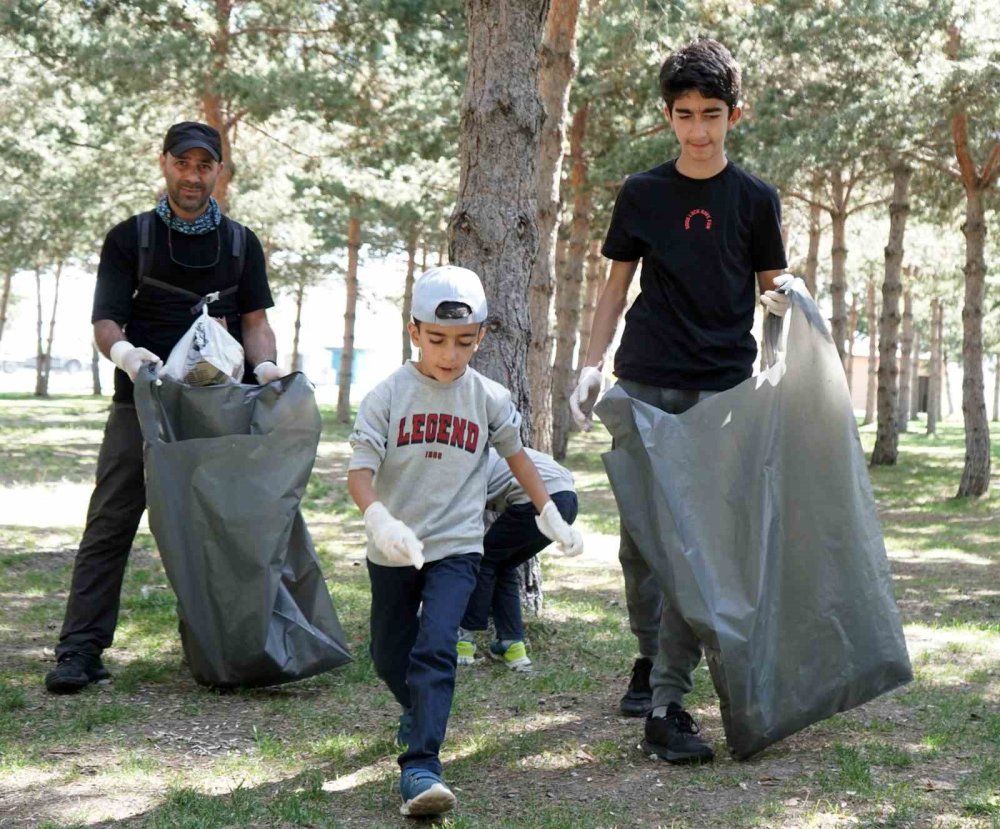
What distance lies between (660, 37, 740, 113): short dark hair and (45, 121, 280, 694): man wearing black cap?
60.8 inches

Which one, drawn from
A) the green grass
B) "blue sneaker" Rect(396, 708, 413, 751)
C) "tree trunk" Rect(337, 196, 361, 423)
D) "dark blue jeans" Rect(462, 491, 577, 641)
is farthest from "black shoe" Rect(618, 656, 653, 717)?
"tree trunk" Rect(337, 196, 361, 423)

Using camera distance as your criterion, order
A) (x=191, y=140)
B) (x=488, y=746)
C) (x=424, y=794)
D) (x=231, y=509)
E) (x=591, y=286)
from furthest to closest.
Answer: (x=591, y=286) → (x=191, y=140) → (x=231, y=509) → (x=488, y=746) → (x=424, y=794)

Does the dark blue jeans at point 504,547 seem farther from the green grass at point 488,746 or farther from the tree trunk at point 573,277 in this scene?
the tree trunk at point 573,277

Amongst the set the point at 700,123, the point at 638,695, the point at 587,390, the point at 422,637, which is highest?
the point at 700,123

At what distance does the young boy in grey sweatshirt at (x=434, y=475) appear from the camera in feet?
9.64

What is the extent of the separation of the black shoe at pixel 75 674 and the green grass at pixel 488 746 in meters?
0.04

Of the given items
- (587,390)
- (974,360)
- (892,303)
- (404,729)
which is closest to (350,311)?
(892,303)

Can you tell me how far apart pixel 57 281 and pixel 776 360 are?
3120 cm

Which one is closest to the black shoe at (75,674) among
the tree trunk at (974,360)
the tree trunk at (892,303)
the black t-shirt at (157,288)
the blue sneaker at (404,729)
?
the black t-shirt at (157,288)

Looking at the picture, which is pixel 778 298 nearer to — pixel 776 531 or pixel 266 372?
pixel 776 531

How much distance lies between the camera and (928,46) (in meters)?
11.3

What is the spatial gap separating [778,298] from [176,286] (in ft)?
6.56

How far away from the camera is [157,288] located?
409 centimetres

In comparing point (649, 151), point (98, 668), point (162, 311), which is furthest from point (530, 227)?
point (649, 151)
